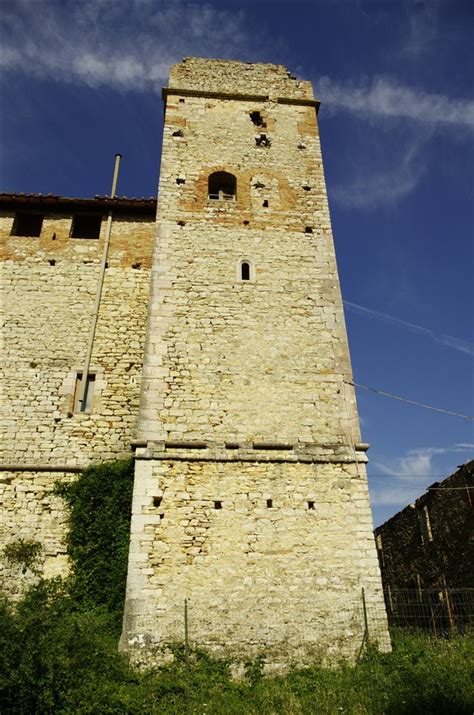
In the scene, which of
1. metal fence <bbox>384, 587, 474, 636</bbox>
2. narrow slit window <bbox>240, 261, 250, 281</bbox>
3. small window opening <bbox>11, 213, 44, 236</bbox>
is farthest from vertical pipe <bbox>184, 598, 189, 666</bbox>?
small window opening <bbox>11, 213, 44, 236</bbox>

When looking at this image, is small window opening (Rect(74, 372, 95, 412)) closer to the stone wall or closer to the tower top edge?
the stone wall

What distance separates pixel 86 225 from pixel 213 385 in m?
6.49

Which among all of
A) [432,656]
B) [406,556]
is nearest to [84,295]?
[432,656]

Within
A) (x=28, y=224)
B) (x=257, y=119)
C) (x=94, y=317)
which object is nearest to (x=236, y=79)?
(x=257, y=119)

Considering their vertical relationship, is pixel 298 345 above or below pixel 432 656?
above

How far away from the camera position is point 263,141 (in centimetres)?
1373

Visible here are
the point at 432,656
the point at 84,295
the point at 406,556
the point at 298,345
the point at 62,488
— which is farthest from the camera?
the point at 406,556

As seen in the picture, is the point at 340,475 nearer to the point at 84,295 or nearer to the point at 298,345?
the point at 298,345

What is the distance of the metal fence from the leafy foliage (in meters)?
5.34

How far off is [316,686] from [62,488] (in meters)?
5.41

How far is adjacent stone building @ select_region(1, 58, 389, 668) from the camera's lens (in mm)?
7738

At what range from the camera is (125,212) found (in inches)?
518

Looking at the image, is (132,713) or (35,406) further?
(35,406)

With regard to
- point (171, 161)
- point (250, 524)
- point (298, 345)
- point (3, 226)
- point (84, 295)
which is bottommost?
point (250, 524)
